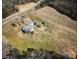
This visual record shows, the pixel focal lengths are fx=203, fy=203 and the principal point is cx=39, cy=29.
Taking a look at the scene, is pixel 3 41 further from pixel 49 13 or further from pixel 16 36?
pixel 49 13

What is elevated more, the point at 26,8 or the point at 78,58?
the point at 26,8

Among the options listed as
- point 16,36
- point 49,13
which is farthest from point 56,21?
point 16,36

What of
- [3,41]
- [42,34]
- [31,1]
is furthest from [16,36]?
[31,1]

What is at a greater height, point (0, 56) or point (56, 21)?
point (56, 21)

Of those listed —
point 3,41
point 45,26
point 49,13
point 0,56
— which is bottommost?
point 0,56

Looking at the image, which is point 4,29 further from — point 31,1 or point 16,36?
point 31,1

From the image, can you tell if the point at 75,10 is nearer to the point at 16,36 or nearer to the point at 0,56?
the point at 16,36
